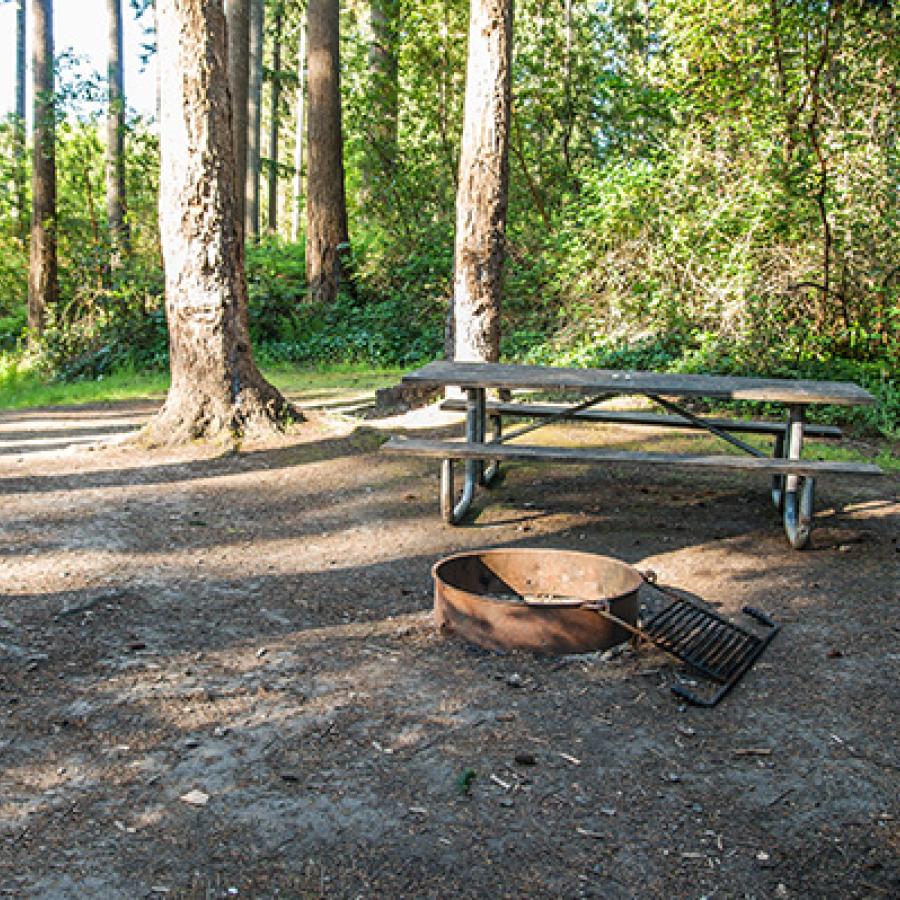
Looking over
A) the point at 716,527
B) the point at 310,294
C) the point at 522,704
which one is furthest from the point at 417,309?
the point at 522,704

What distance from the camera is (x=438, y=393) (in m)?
9.91

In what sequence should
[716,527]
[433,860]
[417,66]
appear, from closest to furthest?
[433,860]
[716,527]
[417,66]

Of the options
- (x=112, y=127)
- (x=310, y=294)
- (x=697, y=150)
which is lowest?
(x=310, y=294)

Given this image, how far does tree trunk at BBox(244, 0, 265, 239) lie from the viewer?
22281 millimetres

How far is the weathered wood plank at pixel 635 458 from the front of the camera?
542 centimetres

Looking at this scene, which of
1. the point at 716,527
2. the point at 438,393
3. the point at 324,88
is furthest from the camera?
the point at 324,88

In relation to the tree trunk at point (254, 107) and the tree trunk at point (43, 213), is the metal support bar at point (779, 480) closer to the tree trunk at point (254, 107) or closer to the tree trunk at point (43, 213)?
the tree trunk at point (43, 213)

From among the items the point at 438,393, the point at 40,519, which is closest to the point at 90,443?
the point at 40,519

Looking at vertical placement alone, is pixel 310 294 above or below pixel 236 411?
above

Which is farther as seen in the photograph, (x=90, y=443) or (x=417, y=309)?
(x=417, y=309)

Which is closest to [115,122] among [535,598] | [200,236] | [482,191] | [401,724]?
[482,191]

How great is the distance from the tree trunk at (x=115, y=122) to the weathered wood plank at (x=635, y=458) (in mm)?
11865

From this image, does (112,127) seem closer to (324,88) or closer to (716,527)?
(324,88)

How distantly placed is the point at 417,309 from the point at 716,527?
9.69 metres
